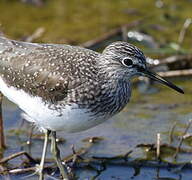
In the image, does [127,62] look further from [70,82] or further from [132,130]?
[132,130]

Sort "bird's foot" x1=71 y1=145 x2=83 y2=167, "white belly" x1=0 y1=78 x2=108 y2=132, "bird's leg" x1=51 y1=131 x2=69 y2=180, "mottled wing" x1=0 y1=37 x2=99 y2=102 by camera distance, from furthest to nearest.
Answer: "bird's foot" x1=71 y1=145 x2=83 y2=167
"bird's leg" x1=51 y1=131 x2=69 y2=180
"mottled wing" x1=0 y1=37 x2=99 y2=102
"white belly" x1=0 y1=78 x2=108 y2=132

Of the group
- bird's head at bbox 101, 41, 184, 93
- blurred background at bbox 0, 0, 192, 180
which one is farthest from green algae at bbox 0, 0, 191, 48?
bird's head at bbox 101, 41, 184, 93

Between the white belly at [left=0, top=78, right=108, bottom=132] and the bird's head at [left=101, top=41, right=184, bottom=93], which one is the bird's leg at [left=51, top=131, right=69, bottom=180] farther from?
the bird's head at [left=101, top=41, right=184, bottom=93]

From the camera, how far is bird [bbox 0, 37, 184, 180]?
5.86 metres

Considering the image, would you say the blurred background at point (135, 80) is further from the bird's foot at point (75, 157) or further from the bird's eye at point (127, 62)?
the bird's eye at point (127, 62)

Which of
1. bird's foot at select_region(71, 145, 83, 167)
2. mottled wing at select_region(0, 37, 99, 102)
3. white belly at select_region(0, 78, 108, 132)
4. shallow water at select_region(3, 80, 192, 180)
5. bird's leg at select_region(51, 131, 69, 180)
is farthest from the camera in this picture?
shallow water at select_region(3, 80, 192, 180)

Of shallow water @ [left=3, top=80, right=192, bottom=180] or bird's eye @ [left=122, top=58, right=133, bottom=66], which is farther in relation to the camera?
shallow water @ [left=3, top=80, right=192, bottom=180]

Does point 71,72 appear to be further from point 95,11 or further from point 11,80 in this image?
point 95,11

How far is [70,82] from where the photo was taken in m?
5.91

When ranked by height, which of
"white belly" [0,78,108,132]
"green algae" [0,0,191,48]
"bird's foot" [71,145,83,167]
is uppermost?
"green algae" [0,0,191,48]

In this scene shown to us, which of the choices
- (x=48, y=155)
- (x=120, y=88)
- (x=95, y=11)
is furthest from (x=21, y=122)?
(x=95, y=11)

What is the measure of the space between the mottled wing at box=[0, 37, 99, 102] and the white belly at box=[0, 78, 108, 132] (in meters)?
0.07

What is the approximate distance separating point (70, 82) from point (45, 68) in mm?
308

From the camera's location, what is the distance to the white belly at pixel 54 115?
5.80 metres
